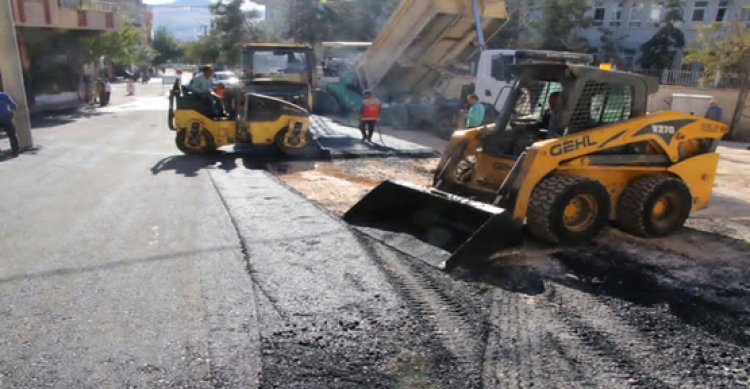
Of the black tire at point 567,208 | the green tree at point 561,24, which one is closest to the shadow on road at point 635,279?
A: the black tire at point 567,208

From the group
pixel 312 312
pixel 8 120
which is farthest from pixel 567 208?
pixel 8 120

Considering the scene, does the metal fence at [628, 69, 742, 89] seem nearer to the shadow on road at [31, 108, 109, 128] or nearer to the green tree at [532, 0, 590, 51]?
the green tree at [532, 0, 590, 51]

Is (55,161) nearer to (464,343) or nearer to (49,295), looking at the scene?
(49,295)

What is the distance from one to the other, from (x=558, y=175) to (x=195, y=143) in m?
6.98

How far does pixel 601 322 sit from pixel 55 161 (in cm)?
922

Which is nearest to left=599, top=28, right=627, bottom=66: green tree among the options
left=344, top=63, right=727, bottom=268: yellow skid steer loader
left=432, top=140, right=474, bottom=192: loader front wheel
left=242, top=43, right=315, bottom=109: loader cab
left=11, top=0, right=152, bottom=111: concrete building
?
left=242, top=43, right=315, bottom=109: loader cab

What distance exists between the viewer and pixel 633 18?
30.3 m

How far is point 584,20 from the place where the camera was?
29.8 meters

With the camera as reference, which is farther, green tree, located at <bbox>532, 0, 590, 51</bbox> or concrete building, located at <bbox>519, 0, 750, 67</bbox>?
green tree, located at <bbox>532, 0, 590, 51</bbox>

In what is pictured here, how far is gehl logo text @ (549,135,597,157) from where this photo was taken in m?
5.23

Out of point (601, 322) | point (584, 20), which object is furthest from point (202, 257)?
point (584, 20)

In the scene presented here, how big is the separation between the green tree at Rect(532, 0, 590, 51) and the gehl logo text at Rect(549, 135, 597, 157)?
1026 inches

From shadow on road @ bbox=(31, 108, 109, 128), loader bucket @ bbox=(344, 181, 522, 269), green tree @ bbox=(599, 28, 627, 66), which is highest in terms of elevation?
green tree @ bbox=(599, 28, 627, 66)

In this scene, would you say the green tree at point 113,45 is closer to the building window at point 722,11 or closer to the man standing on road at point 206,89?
the man standing on road at point 206,89
